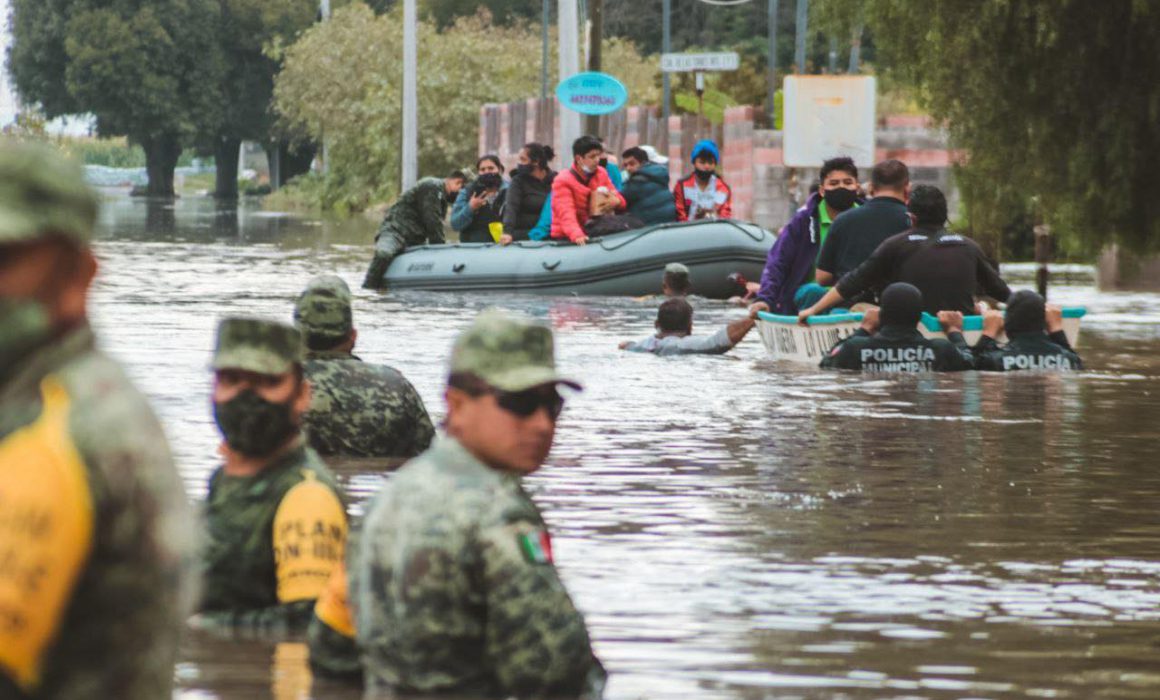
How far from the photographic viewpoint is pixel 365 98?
78.0 meters

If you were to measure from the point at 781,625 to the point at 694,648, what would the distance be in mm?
480

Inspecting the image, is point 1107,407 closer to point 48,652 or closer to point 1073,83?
point 1073,83

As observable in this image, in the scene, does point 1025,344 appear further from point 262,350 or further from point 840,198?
point 262,350

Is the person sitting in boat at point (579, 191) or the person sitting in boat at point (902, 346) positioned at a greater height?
the person sitting in boat at point (579, 191)

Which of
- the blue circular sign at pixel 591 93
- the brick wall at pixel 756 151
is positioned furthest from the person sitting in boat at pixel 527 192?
the brick wall at pixel 756 151

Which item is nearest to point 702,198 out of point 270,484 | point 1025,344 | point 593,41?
point 593,41

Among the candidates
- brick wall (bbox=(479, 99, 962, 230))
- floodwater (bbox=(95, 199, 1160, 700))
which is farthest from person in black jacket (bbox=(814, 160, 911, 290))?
brick wall (bbox=(479, 99, 962, 230))

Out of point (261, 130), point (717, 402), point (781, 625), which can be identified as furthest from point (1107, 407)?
point (261, 130)

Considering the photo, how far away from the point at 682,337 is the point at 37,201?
16031 mm

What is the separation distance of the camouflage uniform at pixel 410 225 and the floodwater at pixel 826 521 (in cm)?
921

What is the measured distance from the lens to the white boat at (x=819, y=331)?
17016mm

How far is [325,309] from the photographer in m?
9.72

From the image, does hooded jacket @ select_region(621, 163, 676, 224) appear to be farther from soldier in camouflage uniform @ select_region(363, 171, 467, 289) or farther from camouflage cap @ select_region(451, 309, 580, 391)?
camouflage cap @ select_region(451, 309, 580, 391)

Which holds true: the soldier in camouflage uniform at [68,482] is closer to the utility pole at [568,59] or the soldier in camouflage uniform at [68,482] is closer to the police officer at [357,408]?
the police officer at [357,408]
